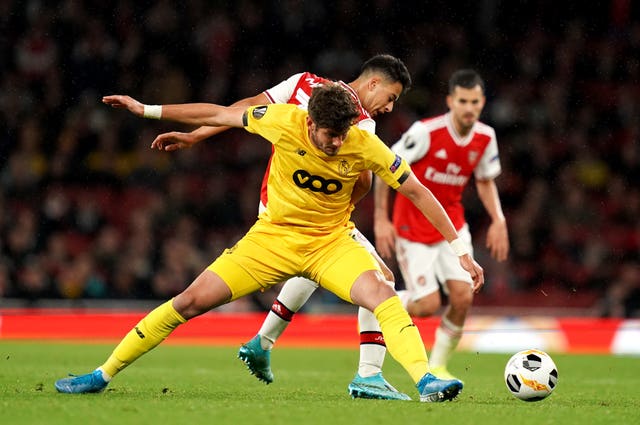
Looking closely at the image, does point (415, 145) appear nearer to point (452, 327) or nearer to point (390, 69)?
point (452, 327)

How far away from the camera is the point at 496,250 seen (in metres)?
8.77

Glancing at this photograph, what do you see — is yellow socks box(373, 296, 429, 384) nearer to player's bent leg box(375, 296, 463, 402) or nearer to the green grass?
player's bent leg box(375, 296, 463, 402)

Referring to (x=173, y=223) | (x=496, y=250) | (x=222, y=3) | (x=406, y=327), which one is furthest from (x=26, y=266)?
(x=406, y=327)

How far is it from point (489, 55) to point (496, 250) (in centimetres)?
1092

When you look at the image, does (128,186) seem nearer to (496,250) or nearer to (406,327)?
(496,250)

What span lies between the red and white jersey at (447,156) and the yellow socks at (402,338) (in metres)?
3.15

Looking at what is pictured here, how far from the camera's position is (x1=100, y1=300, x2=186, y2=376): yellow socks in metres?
6.12

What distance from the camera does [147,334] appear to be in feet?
20.1

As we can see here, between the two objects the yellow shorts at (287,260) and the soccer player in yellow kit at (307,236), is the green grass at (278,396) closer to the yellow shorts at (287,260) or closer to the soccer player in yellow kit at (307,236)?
the soccer player in yellow kit at (307,236)

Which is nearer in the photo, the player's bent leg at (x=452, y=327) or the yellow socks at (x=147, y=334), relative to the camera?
the yellow socks at (x=147, y=334)

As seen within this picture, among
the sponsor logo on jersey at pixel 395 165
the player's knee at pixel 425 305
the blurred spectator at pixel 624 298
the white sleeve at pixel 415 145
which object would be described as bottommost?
the player's knee at pixel 425 305

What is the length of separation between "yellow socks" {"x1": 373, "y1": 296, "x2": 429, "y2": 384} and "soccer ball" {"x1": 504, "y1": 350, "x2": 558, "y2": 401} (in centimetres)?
81

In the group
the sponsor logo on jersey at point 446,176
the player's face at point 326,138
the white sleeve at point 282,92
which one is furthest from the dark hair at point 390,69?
the sponsor logo on jersey at point 446,176

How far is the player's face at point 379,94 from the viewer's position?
663 cm
